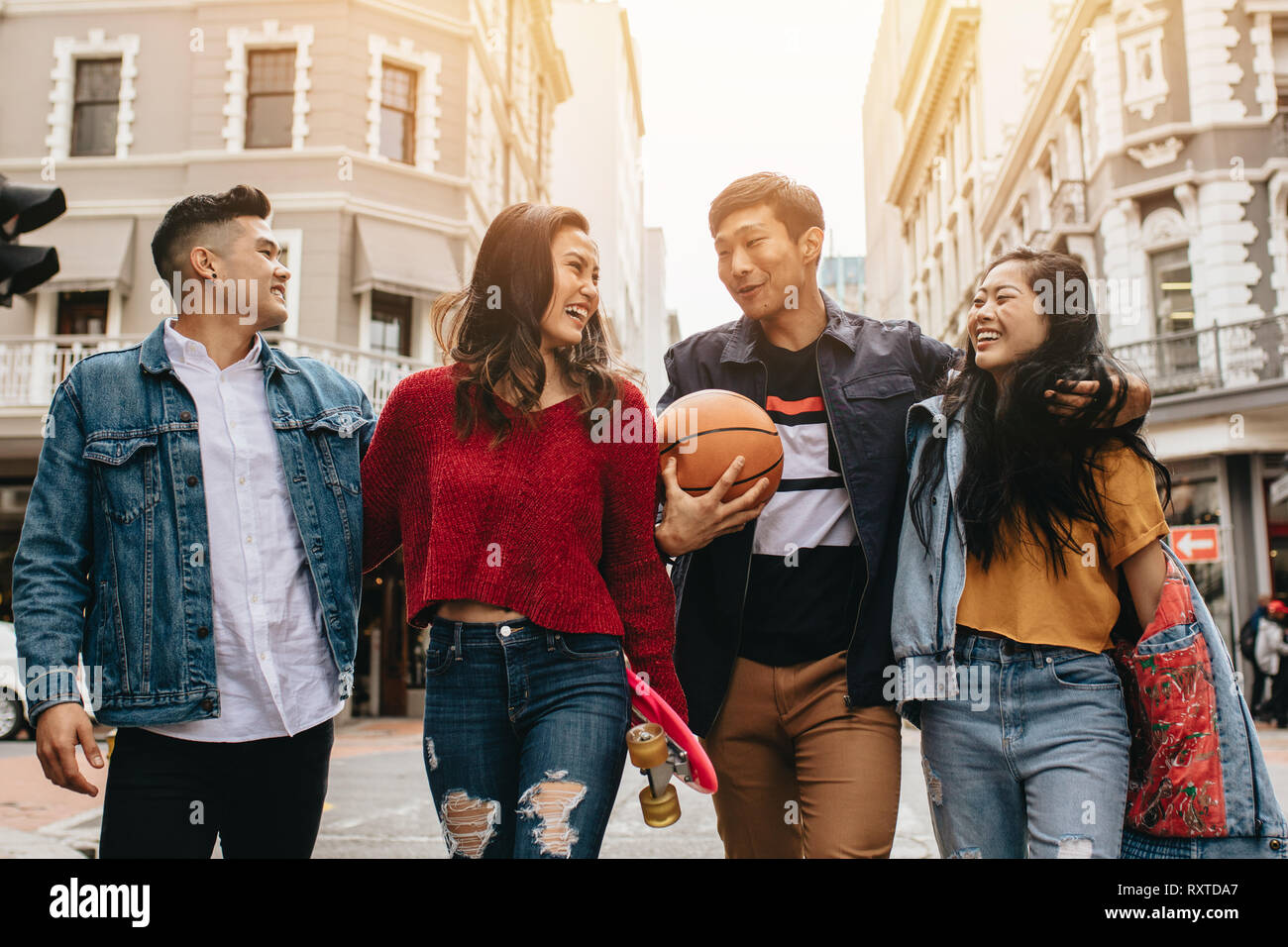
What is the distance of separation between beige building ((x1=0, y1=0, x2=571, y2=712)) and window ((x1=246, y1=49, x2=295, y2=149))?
3cm

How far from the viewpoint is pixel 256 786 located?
2.99 m

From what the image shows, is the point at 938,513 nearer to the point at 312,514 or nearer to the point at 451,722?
the point at 451,722

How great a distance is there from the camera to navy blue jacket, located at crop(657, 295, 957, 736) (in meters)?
3.53

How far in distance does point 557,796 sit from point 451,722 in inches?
13.9

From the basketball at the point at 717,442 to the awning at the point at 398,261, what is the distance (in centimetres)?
1629

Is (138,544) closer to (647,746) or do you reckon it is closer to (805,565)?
(647,746)

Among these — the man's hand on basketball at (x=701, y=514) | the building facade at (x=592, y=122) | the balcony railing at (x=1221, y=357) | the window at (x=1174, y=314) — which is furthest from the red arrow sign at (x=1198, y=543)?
the building facade at (x=592, y=122)

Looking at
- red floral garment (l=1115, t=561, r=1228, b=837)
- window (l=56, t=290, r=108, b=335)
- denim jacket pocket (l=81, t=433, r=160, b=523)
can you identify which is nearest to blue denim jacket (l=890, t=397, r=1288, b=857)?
red floral garment (l=1115, t=561, r=1228, b=837)

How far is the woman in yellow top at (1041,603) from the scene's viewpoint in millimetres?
3023


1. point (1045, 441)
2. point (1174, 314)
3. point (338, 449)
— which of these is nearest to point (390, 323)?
point (1174, 314)

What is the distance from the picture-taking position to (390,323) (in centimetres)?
2016
